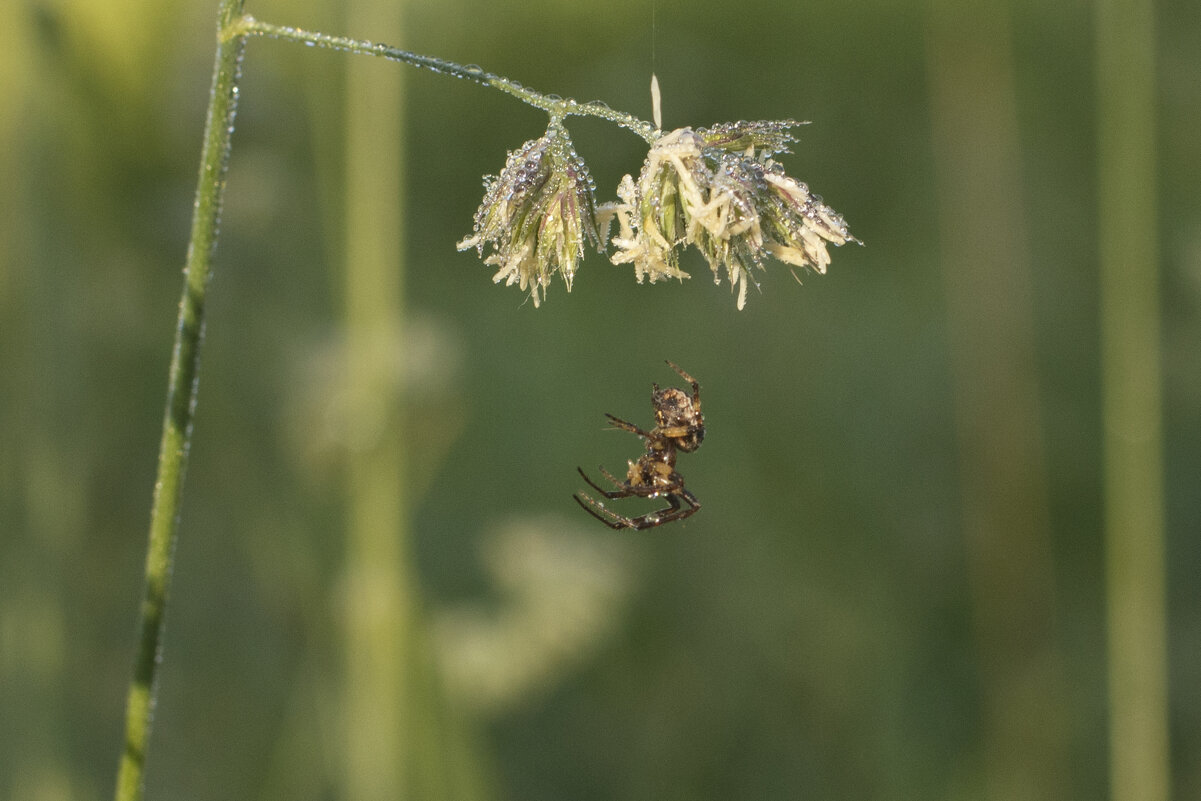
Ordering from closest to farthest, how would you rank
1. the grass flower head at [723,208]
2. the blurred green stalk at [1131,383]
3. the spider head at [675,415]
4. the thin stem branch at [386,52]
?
1. the thin stem branch at [386,52]
2. the grass flower head at [723,208]
3. the spider head at [675,415]
4. the blurred green stalk at [1131,383]

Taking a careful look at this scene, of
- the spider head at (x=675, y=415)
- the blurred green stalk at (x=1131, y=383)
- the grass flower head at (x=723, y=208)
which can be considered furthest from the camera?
the blurred green stalk at (x=1131, y=383)

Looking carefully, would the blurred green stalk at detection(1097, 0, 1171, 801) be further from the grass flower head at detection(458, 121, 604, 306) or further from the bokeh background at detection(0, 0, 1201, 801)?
the grass flower head at detection(458, 121, 604, 306)

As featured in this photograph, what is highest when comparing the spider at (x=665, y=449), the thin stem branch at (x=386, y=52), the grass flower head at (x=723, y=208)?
the thin stem branch at (x=386, y=52)

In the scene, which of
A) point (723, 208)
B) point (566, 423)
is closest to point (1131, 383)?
point (566, 423)

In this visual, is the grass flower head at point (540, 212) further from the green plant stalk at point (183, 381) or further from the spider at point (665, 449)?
the spider at point (665, 449)

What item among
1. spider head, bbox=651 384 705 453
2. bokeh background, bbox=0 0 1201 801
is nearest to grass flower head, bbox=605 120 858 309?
spider head, bbox=651 384 705 453

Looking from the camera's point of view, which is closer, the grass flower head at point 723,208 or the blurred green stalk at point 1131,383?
the grass flower head at point 723,208

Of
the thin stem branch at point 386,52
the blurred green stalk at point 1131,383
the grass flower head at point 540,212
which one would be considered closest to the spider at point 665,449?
the grass flower head at point 540,212

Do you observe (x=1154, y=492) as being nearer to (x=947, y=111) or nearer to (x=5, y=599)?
(x=947, y=111)
